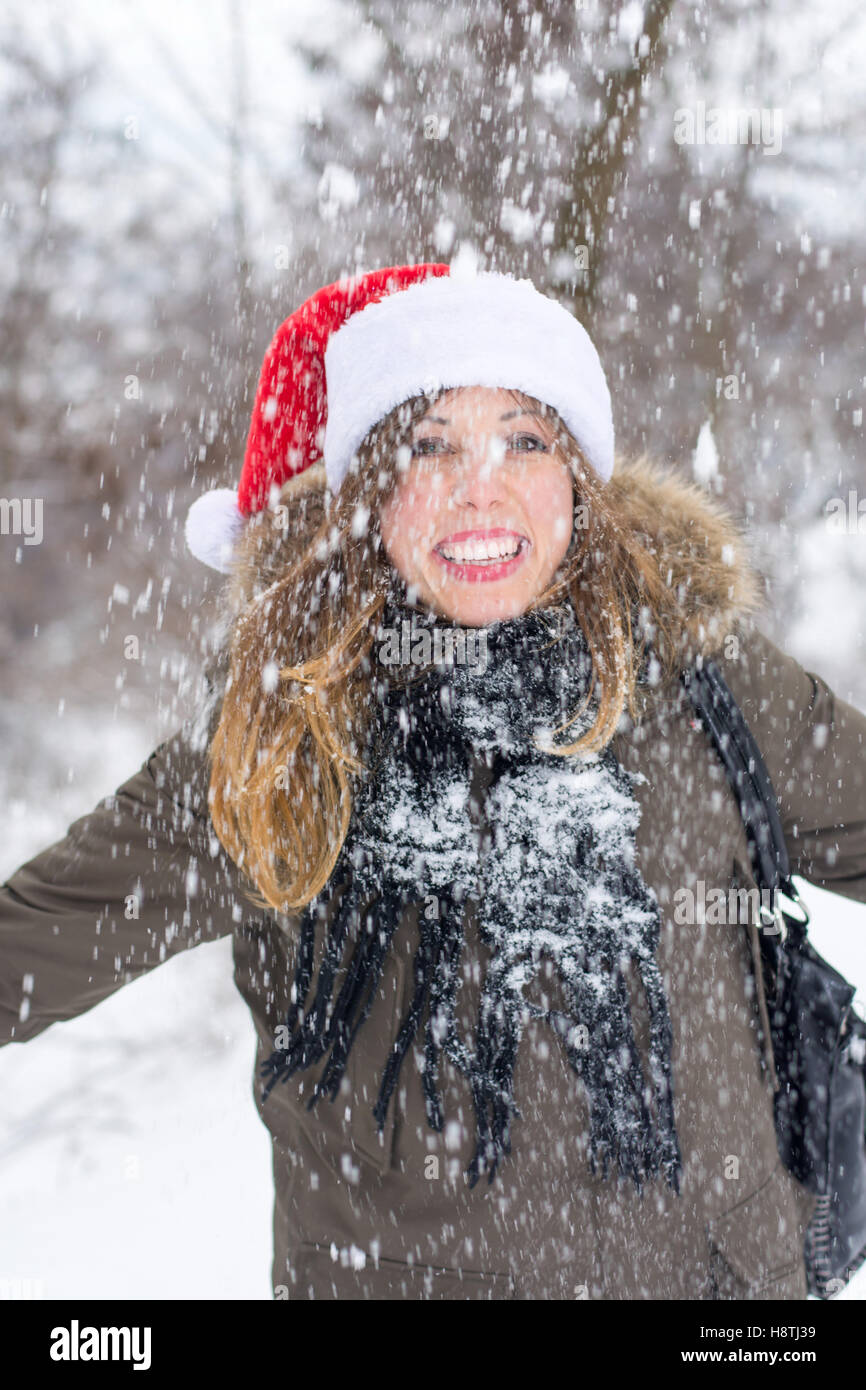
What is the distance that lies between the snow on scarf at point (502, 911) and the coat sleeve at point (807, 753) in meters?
0.24

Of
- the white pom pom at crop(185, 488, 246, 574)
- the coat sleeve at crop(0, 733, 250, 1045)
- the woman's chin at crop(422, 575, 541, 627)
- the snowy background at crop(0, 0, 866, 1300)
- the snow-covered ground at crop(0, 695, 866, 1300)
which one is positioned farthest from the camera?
the snowy background at crop(0, 0, 866, 1300)

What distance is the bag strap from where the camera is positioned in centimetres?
138

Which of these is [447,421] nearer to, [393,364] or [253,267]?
[393,364]

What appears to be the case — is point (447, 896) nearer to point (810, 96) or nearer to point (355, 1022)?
point (355, 1022)

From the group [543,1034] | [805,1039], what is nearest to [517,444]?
[543,1034]

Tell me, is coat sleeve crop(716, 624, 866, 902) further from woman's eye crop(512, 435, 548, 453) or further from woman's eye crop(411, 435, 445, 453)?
woman's eye crop(411, 435, 445, 453)

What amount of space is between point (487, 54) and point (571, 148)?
0.50 meters

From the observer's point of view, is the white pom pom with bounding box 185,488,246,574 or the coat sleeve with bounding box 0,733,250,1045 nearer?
the coat sleeve with bounding box 0,733,250,1045

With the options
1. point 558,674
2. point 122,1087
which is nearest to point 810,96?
point 558,674

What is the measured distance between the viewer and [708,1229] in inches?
53.4

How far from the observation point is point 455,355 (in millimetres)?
1505

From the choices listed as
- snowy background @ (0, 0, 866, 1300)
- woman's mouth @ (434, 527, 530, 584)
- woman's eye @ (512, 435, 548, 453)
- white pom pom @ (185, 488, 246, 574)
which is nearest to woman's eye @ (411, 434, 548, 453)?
woman's eye @ (512, 435, 548, 453)

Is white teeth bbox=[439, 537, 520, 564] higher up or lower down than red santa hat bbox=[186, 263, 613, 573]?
lower down

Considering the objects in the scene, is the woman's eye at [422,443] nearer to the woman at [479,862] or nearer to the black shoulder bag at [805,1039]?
the woman at [479,862]
